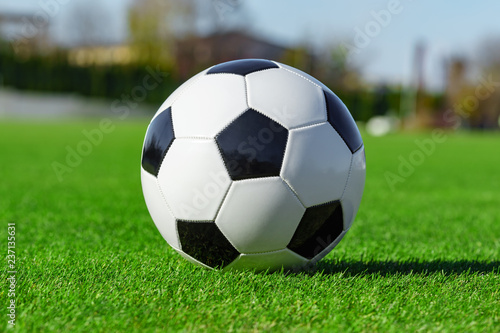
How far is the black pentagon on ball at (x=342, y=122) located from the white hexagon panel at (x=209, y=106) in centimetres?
48

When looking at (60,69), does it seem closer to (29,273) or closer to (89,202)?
(89,202)

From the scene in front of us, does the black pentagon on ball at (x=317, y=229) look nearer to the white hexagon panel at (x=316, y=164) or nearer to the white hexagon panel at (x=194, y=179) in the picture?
the white hexagon panel at (x=316, y=164)

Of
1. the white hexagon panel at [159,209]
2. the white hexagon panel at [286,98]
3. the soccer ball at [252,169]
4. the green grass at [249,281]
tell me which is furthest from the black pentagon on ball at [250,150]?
the green grass at [249,281]

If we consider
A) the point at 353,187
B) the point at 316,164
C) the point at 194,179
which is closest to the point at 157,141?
the point at 194,179

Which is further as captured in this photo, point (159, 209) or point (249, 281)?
point (159, 209)

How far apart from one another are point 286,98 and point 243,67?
1.16ft

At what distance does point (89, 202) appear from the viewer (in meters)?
5.84

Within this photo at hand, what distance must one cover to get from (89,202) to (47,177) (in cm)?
279

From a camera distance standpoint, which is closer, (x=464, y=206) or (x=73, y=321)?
(x=73, y=321)

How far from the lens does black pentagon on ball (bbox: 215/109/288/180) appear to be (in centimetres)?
241

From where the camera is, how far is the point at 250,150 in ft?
7.93

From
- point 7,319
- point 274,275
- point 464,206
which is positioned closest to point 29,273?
point 7,319

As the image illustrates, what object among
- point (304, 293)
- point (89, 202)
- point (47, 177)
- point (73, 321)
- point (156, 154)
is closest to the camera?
point (73, 321)

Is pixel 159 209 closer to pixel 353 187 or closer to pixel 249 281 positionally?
pixel 249 281
